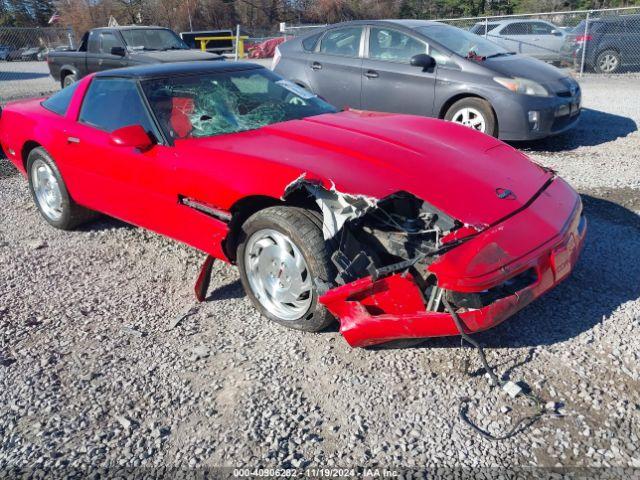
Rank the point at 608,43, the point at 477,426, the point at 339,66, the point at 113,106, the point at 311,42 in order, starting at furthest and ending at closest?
the point at 608,43, the point at 311,42, the point at 339,66, the point at 113,106, the point at 477,426

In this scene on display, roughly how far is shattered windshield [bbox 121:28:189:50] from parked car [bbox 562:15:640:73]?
9821 millimetres

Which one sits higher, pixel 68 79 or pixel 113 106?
pixel 113 106

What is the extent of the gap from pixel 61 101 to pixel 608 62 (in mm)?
13467

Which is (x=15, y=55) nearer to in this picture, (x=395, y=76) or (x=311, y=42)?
(x=311, y=42)

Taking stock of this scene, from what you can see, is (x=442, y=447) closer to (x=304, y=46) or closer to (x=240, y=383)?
(x=240, y=383)

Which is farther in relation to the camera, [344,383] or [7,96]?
[7,96]

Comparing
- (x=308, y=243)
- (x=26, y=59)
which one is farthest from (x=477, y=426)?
(x=26, y=59)

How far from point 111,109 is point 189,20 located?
3989 cm

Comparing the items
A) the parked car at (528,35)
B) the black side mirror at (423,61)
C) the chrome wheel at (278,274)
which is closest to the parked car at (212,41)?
the parked car at (528,35)

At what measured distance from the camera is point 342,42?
24.3 ft

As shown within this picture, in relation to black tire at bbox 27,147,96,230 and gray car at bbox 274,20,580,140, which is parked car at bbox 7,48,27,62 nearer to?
gray car at bbox 274,20,580,140

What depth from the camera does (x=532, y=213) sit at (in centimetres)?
288

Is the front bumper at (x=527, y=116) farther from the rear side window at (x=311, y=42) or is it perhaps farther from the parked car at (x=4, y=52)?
the parked car at (x=4, y=52)

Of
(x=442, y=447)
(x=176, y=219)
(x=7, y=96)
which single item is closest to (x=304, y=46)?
(x=176, y=219)
